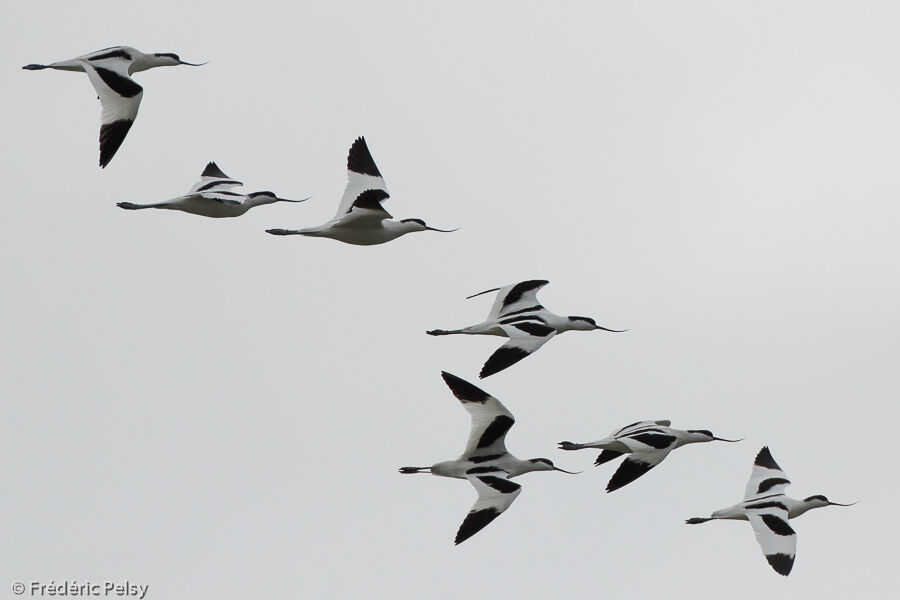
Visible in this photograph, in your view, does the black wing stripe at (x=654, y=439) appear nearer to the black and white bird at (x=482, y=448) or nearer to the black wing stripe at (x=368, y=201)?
the black and white bird at (x=482, y=448)

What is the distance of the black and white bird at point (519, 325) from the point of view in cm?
2527

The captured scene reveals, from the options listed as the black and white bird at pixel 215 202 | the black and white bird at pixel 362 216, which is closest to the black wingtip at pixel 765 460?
the black and white bird at pixel 362 216

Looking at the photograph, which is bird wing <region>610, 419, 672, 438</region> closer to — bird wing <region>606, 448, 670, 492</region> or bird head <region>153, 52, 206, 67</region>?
bird wing <region>606, 448, 670, 492</region>

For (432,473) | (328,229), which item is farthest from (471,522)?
(328,229)

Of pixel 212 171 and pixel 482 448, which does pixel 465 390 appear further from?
pixel 212 171

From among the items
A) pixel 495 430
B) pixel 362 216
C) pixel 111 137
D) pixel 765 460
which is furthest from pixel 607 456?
pixel 111 137

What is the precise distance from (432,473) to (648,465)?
3.45 m

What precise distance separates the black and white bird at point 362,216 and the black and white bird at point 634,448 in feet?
13.9

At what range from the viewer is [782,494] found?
28547mm

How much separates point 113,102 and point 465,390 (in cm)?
679

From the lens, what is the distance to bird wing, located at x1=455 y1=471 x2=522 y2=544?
24.2m

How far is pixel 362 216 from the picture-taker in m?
24.9

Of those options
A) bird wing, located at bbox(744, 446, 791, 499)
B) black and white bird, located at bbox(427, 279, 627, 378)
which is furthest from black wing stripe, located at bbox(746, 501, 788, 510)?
black and white bird, located at bbox(427, 279, 627, 378)

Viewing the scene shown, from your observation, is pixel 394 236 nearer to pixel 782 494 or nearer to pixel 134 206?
pixel 134 206
